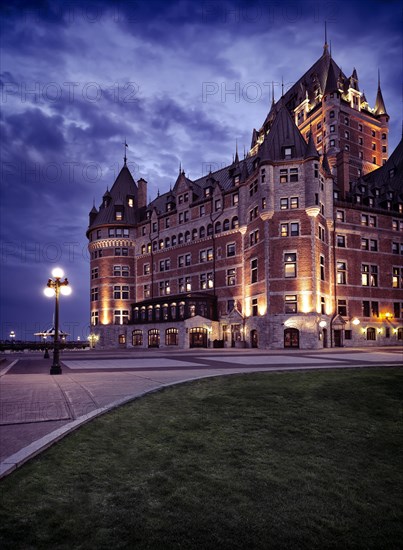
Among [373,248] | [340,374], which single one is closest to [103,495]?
[340,374]

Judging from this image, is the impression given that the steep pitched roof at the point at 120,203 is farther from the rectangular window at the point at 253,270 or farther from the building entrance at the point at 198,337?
the rectangular window at the point at 253,270

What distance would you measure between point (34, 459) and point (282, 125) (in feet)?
164

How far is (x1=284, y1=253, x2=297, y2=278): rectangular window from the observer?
43.6m

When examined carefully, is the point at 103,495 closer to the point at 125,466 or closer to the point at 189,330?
the point at 125,466

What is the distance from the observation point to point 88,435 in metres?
6.70

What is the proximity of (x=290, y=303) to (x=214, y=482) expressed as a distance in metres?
39.4

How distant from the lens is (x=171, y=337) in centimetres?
5191

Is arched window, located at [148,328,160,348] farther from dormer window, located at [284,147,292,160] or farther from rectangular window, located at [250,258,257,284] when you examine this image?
dormer window, located at [284,147,292,160]

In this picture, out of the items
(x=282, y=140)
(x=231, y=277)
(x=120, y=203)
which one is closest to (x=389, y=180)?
(x=282, y=140)

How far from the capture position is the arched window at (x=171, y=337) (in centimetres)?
5109

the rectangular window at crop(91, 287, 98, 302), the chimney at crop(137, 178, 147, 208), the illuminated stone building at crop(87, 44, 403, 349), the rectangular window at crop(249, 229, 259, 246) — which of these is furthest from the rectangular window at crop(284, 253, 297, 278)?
the rectangular window at crop(91, 287, 98, 302)

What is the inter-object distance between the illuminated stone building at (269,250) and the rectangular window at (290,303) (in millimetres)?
110

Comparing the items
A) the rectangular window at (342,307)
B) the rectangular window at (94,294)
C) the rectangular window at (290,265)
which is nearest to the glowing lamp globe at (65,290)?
the rectangular window at (290,265)

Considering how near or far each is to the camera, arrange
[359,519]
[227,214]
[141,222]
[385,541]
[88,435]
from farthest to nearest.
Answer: [141,222] → [227,214] → [88,435] → [359,519] → [385,541]
